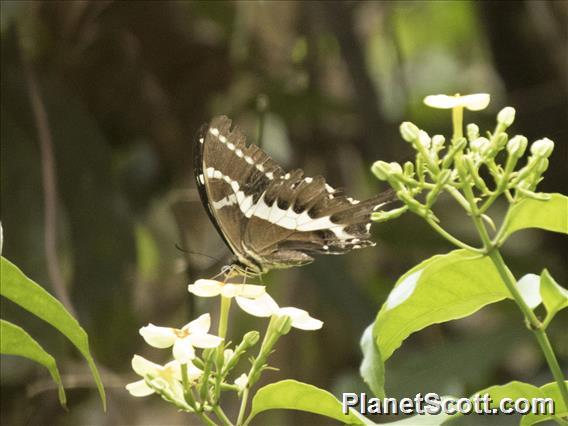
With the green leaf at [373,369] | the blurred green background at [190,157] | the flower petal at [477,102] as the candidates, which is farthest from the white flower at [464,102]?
the blurred green background at [190,157]

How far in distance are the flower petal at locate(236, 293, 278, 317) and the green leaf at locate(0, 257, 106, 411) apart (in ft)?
0.48

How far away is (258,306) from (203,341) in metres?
0.07

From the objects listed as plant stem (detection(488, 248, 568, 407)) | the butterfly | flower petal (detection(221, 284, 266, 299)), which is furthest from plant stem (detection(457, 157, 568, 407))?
the butterfly

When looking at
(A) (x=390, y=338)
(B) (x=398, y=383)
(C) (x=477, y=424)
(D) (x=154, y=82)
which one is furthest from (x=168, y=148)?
(A) (x=390, y=338)

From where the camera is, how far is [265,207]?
1.17m

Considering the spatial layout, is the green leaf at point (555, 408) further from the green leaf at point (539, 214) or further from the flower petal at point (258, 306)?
the flower petal at point (258, 306)

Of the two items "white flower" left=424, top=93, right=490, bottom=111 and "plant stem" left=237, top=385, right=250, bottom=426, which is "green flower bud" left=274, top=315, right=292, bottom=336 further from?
"white flower" left=424, top=93, right=490, bottom=111

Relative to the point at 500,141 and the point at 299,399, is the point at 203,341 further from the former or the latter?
the point at 500,141

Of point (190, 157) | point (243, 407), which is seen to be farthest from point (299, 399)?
point (190, 157)

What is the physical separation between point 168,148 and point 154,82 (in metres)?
0.17

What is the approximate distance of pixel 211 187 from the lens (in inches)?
44.6

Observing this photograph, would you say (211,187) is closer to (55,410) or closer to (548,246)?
(55,410)

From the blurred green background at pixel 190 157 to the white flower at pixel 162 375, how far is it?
0.79 metres

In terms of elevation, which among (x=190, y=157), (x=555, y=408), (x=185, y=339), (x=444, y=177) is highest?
(x=190, y=157)
